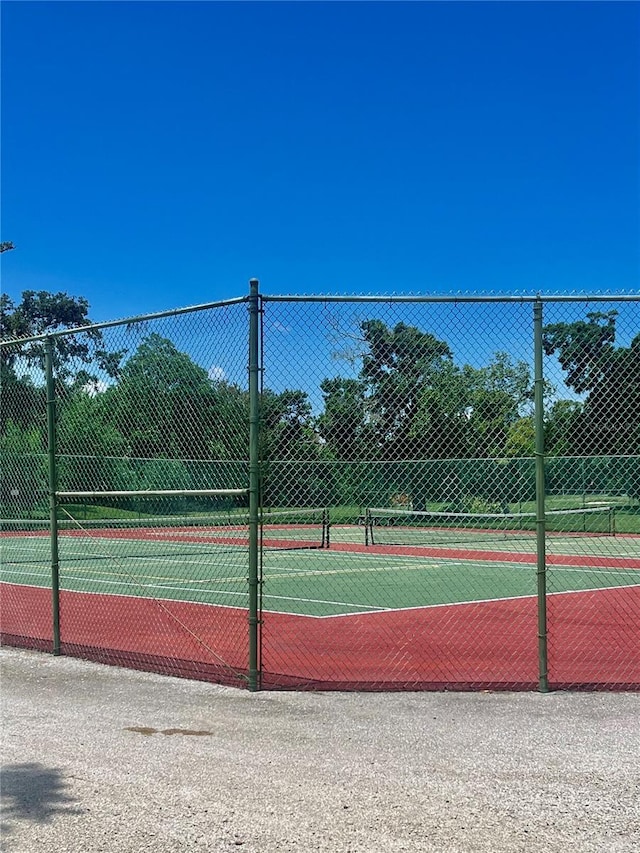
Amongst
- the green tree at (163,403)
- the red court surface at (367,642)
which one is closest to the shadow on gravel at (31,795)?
the red court surface at (367,642)

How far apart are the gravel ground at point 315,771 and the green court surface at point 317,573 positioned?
6053mm

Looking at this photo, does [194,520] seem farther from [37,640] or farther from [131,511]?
[37,640]

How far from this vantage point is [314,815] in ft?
15.4

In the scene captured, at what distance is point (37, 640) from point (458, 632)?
509cm

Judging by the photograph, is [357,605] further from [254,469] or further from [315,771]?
[315,771]

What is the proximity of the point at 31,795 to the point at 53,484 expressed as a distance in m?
4.55

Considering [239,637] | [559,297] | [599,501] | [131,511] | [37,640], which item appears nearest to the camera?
[559,297]

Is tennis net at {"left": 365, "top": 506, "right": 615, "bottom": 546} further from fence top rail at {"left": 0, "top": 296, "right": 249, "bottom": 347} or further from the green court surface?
fence top rail at {"left": 0, "top": 296, "right": 249, "bottom": 347}

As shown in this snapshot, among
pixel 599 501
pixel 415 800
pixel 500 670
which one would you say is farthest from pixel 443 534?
pixel 415 800

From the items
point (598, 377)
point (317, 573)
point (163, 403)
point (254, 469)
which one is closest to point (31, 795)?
point (254, 469)

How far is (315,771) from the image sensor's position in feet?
17.7

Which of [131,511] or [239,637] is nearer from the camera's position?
[239,637]

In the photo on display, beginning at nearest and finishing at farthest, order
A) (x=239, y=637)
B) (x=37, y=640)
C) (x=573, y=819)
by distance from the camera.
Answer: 1. (x=573, y=819)
2. (x=37, y=640)
3. (x=239, y=637)

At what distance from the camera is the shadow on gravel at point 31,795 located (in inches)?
186
